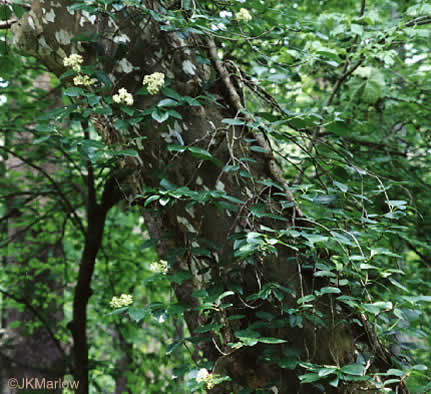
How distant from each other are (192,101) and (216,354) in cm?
99

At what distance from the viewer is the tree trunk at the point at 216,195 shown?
1353 millimetres

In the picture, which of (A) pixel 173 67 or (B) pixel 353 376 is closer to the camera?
(B) pixel 353 376

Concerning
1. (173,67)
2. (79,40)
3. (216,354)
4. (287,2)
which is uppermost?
(287,2)

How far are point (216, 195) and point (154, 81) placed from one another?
0.48 m

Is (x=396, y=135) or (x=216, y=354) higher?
(x=396, y=135)

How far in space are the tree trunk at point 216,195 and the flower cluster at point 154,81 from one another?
108mm

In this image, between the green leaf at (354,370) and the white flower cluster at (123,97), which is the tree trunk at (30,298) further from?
the green leaf at (354,370)

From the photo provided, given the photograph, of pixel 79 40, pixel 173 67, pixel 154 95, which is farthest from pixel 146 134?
pixel 79 40

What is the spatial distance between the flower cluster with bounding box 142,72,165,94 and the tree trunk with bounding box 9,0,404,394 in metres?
0.11

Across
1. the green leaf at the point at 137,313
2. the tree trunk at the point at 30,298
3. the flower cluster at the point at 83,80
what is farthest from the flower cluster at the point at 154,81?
the tree trunk at the point at 30,298

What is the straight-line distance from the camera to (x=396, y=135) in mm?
2750

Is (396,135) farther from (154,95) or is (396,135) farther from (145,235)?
(145,235)

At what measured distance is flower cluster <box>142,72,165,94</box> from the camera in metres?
1.41

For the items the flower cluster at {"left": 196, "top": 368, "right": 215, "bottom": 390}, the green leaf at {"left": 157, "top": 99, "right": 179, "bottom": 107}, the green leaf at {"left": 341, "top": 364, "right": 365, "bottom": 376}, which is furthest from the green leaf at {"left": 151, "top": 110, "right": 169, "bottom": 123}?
the green leaf at {"left": 341, "top": 364, "right": 365, "bottom": 376}
